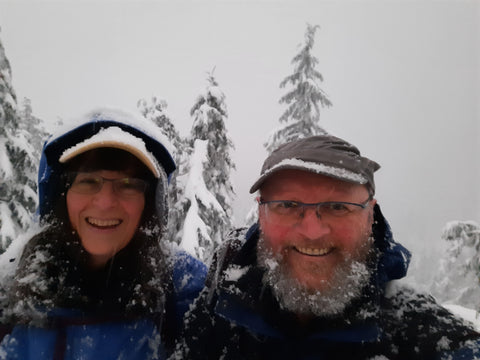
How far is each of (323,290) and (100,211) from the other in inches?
68.5

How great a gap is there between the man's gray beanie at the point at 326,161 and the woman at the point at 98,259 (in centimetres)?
98

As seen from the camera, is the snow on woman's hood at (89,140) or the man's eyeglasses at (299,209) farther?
the snow on woman's hood at (89,140)

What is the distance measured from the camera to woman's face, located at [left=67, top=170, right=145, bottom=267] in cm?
223

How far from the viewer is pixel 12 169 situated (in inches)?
366

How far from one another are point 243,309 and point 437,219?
9013 inches

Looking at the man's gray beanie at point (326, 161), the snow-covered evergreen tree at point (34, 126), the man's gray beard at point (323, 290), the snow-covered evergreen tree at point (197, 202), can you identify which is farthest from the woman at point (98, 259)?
the snow-covered evergreen tree at point (34, 126)

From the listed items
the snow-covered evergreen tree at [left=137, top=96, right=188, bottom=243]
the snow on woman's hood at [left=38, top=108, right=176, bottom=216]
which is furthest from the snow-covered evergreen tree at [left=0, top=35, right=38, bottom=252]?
the snow on woman's hood at [left=38, top=108, right=176, bottom=216]

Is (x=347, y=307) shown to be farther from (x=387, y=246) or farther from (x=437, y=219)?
(x=437, y=219)

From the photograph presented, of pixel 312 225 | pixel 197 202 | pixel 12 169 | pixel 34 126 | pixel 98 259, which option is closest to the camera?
pixel 312 225

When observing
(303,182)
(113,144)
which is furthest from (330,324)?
(113,144)

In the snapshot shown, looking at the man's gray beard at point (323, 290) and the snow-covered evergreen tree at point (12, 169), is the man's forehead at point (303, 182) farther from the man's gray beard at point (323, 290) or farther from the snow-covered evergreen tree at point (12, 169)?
the snow-covered evergreen tree at point (12, 169)

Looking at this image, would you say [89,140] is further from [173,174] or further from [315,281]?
[173,174]

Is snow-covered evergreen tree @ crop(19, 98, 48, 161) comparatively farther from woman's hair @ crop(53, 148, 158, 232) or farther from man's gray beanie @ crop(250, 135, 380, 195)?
man's gray beanie @ crop(250, 135, 380, 195)

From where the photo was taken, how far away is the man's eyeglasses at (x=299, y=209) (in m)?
2.10
